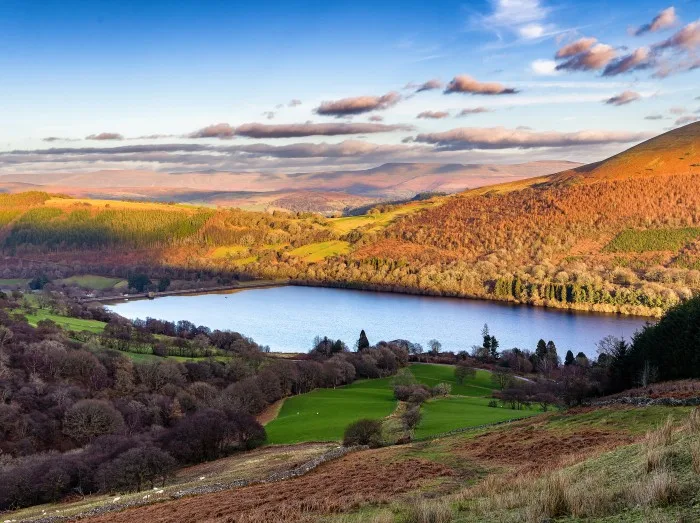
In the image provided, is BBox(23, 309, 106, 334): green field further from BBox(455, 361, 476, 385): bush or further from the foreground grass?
the foreground grass

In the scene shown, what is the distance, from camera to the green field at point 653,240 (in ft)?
546

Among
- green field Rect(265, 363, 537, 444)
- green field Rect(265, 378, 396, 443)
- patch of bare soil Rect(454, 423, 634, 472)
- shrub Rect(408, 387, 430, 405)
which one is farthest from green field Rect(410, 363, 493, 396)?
patch of bare soil Rect(454, 423, 634, 472)

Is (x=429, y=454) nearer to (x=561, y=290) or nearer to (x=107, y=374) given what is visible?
(x=107, y=374)

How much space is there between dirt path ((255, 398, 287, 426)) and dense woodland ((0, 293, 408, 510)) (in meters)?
0.79

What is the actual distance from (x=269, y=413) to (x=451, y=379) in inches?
1017

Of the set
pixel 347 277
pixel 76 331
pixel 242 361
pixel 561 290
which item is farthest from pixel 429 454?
pixel 347 277

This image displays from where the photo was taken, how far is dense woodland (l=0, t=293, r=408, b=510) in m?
34.5

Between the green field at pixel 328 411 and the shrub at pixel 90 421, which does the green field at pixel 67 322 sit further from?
the green field at pixel 328 411

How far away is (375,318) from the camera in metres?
127

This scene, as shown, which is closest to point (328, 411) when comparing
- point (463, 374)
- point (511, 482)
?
point (463, 374)

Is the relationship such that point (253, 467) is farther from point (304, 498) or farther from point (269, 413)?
point (269, 413)

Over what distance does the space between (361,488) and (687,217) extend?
640 ft

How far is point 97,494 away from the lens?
3459 centimetres

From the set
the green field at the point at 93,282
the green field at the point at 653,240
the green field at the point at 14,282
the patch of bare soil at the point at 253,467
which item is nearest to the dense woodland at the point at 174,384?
the patch of bare soil at the point at 253,467
